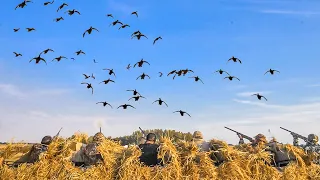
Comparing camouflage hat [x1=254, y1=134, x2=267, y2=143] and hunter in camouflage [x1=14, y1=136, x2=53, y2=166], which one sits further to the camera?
camouflage hat [x1=254, y1=134, x2=267, y2=143]

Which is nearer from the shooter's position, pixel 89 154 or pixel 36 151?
pixel 89 154

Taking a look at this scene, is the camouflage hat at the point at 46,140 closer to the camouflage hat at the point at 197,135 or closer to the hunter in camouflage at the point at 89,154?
the hunter in camouflage at the point at 89,154

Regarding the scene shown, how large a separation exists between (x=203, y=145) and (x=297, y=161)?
2746 mm

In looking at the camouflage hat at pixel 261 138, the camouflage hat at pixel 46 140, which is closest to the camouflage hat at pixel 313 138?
the camouflage hat at pixel 261 138

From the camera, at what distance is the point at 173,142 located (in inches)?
457

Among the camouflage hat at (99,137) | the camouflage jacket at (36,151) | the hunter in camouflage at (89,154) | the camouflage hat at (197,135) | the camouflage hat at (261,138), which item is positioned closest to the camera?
the hunter in camouflage at (89,154)

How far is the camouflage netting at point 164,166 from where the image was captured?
1071cm

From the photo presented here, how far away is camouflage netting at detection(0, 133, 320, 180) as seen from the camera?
10.7 meters

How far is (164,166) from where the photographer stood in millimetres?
10781

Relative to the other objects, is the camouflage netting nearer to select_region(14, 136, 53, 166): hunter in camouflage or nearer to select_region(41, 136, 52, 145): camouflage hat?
select_region(14, 136, 53, 166): hunter in camouflage

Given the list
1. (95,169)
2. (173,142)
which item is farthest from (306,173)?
(95,169)

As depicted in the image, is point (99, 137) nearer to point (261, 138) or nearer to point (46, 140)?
point (46, 140)

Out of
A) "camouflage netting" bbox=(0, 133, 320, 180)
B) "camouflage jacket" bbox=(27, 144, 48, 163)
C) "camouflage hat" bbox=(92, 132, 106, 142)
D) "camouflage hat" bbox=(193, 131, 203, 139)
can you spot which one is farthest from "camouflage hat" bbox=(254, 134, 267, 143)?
"camouflage jacket" bbox=(27, 144, 48, 163)

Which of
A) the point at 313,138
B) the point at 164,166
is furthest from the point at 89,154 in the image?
the point at 313,138
